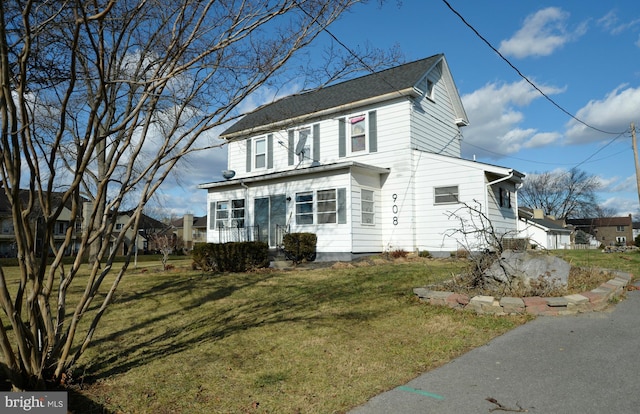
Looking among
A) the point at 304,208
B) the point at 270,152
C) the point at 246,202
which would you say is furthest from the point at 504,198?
the point at 246,202

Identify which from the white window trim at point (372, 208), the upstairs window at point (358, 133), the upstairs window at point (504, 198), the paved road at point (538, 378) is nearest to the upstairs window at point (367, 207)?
the white window trim at point (372, 208)

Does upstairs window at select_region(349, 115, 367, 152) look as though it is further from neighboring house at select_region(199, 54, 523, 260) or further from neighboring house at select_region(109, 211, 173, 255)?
neighboring house at select_region(109, 211, 173, 255)

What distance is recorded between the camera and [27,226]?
3.57 meters

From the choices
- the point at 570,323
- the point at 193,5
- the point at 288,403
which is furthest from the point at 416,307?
the point at 193,5

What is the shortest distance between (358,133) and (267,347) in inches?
500

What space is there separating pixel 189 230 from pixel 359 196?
46.4 m

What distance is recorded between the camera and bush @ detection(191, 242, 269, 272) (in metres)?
12.9

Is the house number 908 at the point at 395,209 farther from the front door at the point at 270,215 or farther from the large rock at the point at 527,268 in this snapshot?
the large rock at the point at 527,268

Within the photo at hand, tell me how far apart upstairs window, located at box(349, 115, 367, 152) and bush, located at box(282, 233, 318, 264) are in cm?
405

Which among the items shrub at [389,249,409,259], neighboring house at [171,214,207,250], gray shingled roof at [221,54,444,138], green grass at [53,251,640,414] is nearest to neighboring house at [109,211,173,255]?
green grass at [53,251,640,414]

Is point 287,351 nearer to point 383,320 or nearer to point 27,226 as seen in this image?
point 383,320

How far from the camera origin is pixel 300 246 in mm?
14656

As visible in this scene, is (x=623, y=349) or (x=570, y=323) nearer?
(x=623, y=349)

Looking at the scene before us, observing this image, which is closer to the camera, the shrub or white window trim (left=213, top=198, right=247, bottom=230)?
the shrub
